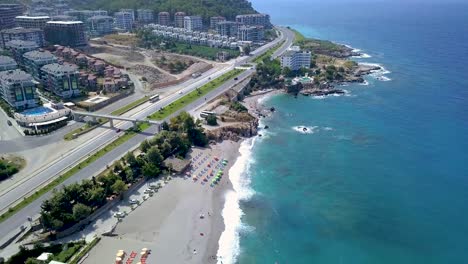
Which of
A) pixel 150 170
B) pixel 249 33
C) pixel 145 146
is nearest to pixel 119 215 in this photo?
pixel 150 170

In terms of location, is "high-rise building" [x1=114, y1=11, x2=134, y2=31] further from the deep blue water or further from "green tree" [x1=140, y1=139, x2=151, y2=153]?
"green tree" [x1=140, y1=139, x2=151, y2=153]

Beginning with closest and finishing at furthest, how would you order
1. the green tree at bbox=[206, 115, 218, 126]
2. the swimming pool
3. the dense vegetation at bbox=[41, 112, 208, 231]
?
the dense vegetation at bbox=[41, 112, 208, 231], the swimming pool, the green tree at bbox=[206, 115, 218, 126]

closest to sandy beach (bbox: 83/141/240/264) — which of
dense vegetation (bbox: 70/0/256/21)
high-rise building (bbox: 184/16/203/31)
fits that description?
high-rise building (bbox: 184/16/203/31)

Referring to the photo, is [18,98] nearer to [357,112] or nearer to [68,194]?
[68,194]

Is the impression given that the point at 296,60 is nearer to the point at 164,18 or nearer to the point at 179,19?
the point at 179,19

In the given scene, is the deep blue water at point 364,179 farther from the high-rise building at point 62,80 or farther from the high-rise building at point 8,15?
the high-rise building at point 8,15

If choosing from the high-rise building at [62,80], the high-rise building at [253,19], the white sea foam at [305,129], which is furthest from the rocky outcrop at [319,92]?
the high-rise building at [253,19]
